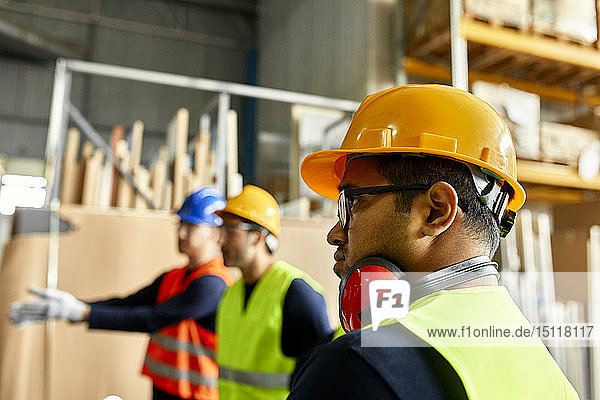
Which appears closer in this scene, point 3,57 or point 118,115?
point 3,57

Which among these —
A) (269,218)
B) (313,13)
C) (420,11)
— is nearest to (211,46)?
(313,13)

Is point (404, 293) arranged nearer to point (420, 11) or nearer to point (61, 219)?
point (61, 219)

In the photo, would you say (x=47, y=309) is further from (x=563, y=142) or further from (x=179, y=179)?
(x=563, y=142)

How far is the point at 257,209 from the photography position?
3355 mm

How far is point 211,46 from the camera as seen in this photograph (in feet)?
43.2

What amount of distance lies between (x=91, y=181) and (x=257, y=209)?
2476 millimetres

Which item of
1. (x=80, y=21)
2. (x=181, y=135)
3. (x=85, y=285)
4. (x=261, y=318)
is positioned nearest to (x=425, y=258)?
(x=261, y=318)

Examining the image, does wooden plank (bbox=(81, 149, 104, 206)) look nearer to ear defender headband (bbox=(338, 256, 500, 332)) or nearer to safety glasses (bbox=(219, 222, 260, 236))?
safety glasses (bbox=(219, 222, 260, 236))

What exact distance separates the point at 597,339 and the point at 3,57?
513 inches

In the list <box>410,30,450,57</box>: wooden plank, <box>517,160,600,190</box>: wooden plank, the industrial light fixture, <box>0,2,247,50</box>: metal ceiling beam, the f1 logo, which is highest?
<box>0,2,247,50</box>: metal ceiling beam

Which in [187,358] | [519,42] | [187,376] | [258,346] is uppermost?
[519,42]

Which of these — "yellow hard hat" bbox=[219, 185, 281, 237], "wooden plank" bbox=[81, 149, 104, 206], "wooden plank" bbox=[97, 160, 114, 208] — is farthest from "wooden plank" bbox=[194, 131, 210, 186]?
"yellow hard hat" bbox=[219, 185, 281, 237]

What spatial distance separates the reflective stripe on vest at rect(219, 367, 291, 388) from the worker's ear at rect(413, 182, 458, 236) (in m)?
1.95

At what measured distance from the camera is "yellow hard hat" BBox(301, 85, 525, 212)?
3.83 feet
